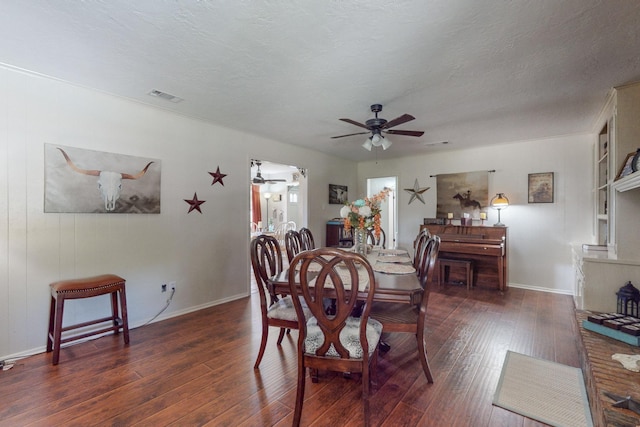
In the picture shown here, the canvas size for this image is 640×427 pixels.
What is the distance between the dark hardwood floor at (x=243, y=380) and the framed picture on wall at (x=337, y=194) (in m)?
3.22

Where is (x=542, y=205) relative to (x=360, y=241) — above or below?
above

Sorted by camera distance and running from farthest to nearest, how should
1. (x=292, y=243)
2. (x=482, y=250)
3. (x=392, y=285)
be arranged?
(x=482, y=250) < (x=292, y=243) < (x=392, y=285)

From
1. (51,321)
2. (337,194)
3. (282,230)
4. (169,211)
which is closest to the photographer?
(51,321)

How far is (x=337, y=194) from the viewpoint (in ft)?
19.4

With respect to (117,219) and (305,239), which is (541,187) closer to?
(305,239)

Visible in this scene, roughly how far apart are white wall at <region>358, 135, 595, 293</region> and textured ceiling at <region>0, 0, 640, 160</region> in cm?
118

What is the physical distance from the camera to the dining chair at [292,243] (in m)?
2.96

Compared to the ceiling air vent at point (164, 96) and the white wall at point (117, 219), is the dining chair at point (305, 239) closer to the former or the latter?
the white wall at point (117, 219)

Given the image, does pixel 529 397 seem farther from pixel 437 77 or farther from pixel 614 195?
pixel 437 77

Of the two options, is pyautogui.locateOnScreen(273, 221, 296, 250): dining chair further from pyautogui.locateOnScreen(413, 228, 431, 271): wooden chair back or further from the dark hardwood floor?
pyautogui.locateOnScreen(413, 228, 431, 271): wooden chair back

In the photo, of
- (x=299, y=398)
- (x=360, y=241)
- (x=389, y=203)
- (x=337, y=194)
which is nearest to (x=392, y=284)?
(x=299, y=398)

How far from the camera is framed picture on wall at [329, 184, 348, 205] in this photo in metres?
5.76

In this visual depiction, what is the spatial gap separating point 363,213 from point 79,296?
2.51m


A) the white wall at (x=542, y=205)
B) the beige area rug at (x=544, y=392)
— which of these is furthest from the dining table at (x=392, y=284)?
the white wall at (x=542, y=205)
